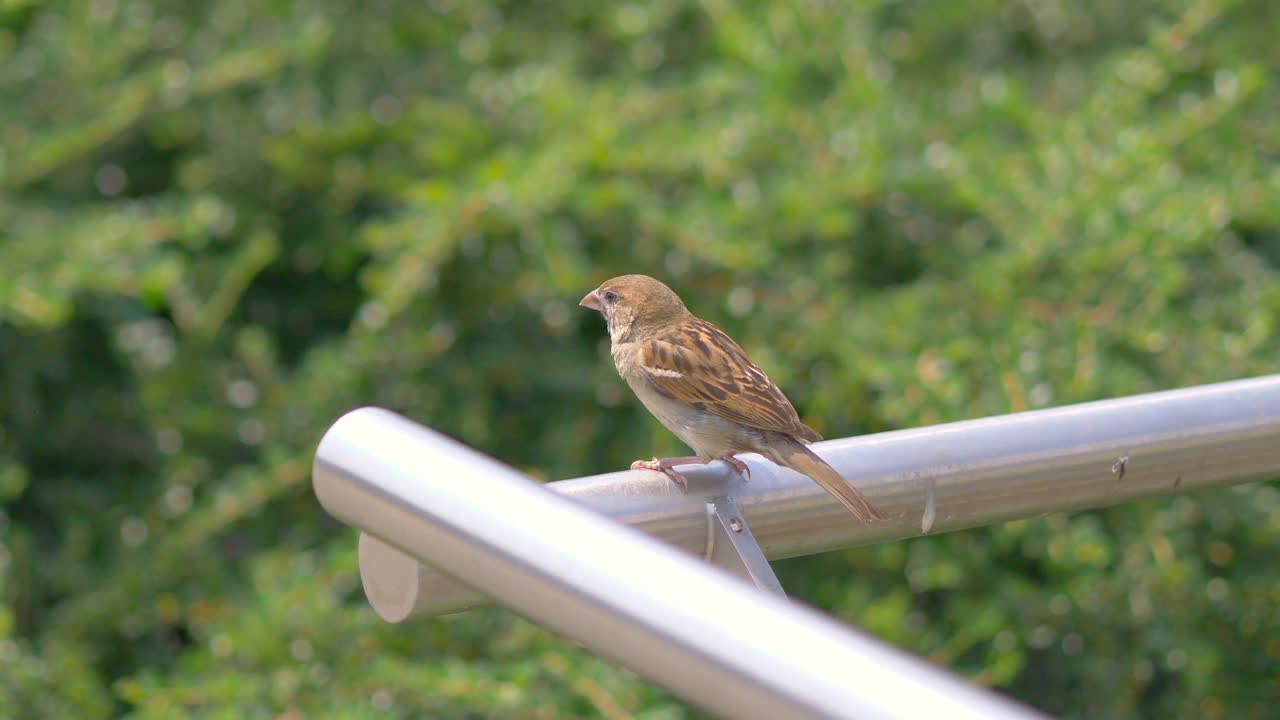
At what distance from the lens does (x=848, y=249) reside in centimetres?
417

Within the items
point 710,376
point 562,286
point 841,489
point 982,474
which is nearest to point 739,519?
point 841,489

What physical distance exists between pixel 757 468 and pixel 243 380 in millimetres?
2775

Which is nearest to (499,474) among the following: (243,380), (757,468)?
(757,468)

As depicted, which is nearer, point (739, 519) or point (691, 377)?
point (739, 519)

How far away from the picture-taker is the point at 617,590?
107 cm

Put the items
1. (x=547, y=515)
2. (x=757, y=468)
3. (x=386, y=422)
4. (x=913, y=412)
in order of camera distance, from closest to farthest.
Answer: (x=547, y=515) < (x=386, y=422) < (x=757, y=468) < (x=913, y=412)

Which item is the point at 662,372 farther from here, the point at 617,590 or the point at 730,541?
the point at 617,590

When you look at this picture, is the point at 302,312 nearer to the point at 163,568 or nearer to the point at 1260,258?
the point at 163,568

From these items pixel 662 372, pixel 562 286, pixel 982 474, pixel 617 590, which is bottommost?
pixel 562 286

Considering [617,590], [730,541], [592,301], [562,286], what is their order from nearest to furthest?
[617,590] → [730,541] → [592,301] → [562,286]

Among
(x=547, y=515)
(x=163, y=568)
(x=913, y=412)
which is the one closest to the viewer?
(x=547, y=515)

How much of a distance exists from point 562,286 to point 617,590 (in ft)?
8.65

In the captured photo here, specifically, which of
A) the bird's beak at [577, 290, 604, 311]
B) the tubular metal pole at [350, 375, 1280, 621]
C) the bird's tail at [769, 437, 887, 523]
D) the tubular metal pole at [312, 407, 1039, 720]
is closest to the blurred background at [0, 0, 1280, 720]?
the bird's beak at [577, 290, 604, 311]

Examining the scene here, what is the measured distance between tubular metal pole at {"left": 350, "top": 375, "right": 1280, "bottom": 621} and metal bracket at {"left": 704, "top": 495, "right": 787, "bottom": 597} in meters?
0.01
